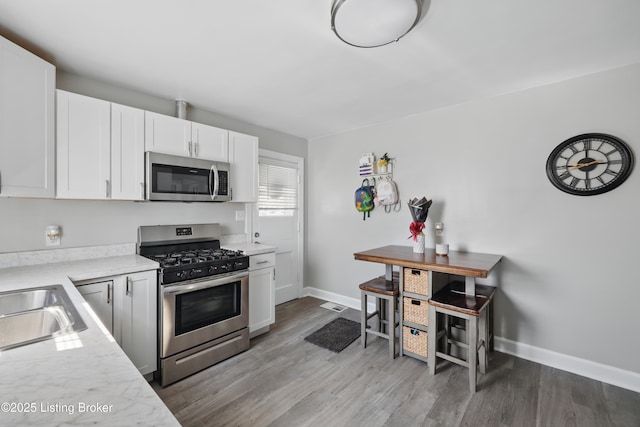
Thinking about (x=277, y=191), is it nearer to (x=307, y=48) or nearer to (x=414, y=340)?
(x=307, y=48)

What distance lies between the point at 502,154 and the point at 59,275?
12.0ft

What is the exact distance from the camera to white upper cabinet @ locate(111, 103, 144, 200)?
7.36 ft

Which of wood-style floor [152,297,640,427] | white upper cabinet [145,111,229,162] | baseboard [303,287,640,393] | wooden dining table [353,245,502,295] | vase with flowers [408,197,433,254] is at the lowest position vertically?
wood-style floor [152,297,640,427]

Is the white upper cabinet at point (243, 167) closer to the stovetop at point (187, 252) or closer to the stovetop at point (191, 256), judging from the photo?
the stovetop at point (187, 252)

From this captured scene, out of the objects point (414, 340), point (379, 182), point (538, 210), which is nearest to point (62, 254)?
point (414, 340)

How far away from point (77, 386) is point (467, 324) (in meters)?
2.50

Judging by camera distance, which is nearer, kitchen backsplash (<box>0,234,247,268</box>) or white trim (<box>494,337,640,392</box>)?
kitchen backsplash (<box>0,234,247,268</box>)

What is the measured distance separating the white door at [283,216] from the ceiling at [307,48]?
3.82 feet

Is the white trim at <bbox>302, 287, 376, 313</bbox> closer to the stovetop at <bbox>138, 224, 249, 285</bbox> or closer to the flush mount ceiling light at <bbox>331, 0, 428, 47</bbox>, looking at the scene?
the stovetop at <bbox>138, 224, 249, 285</bbox>

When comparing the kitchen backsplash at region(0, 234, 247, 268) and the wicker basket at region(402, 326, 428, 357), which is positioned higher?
the kitchen backsplash at region(0, 234, 247, 268)

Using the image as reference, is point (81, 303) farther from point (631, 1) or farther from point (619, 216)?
point (619, 216)

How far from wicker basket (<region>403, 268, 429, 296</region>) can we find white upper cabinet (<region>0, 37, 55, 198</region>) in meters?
2.78

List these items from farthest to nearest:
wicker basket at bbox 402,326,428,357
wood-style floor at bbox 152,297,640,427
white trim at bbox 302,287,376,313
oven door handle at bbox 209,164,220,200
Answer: white trim at bbox 302,287,376,313, oven door handle at bbox 209,164,220,200, wicker basket at bbox 402,326,428,357, wood-style floor at bbox 152,297,640,427

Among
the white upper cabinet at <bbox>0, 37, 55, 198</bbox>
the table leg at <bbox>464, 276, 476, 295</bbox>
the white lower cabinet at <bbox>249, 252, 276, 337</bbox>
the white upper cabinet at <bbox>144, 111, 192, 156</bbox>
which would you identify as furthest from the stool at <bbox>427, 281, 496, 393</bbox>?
the white upper cabinet at <bbox>0, 37, 55, 198</bbox>
